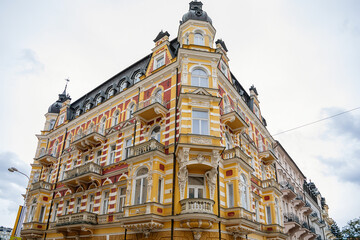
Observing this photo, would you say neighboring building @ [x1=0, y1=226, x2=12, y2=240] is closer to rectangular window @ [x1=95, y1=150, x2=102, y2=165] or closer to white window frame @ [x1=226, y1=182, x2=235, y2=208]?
rectangular window @ [x1=95, y1=150, x2=102, y2=165]

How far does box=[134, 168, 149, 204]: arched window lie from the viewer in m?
18.3

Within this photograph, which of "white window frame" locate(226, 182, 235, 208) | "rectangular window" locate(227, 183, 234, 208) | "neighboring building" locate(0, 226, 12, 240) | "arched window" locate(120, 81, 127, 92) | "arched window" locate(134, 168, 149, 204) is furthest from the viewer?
"neighboring building" locate(0, 226, 12, 240)

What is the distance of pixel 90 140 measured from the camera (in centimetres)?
2656

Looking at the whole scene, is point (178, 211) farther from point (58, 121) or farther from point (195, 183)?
point (58, 121)

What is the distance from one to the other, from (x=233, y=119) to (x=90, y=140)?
14.3 metres

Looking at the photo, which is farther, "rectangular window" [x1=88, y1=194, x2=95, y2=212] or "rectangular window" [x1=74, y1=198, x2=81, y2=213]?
"rectangular window" [x1=74, y1=198, x2=81, y2=213]

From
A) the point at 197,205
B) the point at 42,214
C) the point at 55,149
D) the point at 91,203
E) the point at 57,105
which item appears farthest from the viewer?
the point at 57,105

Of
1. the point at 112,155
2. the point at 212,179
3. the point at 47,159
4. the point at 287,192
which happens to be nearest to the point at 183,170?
the point at 212,179

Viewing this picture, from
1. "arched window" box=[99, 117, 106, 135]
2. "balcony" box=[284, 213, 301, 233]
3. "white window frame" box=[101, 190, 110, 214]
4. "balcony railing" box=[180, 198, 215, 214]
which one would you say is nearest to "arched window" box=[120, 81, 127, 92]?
"arched window" box=[99, 117, 106, 135]

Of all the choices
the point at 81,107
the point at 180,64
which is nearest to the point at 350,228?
the point at 180,64

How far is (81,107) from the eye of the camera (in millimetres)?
33438

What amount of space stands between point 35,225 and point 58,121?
45.7 feet

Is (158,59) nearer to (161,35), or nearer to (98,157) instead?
(161,35)

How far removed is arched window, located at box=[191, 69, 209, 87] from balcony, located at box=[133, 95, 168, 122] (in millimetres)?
3014
